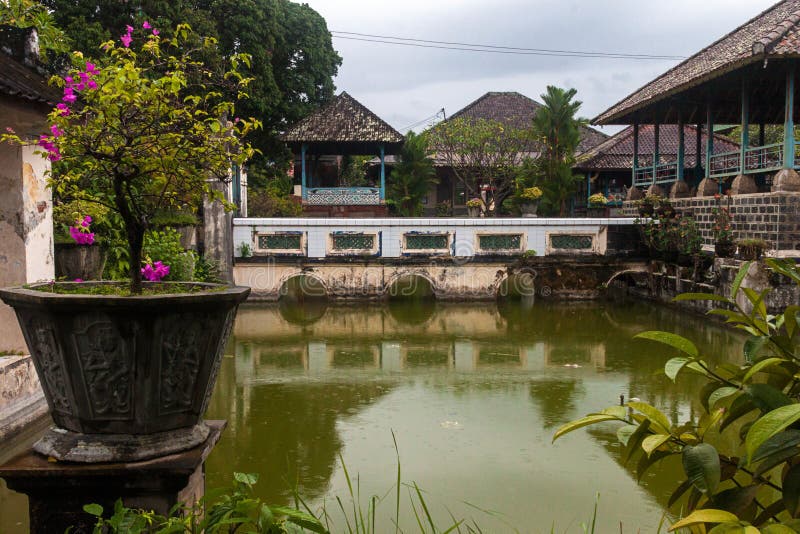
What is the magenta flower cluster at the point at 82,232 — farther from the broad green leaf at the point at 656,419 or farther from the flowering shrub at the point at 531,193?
the flowering shrub at the point at 531,193

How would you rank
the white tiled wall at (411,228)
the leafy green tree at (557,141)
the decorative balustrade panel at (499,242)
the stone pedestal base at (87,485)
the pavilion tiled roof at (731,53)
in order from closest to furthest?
the stone pedestal base at (87,485) < the pavilion tiled roof at (731,53) < the white tiled wall at (411,228) < the decorative balustrade panel at (499,242) < the leafy green tree at (557,141)

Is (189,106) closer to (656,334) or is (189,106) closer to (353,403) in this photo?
(656,334)

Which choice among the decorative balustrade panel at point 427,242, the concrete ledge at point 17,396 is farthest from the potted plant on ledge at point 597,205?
the concrete ledge at point 17,396

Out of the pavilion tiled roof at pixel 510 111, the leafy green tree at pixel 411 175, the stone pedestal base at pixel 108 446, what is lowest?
the stone pedestal base at pixel 108 446

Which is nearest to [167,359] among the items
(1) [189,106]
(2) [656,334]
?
(1) [189,106]

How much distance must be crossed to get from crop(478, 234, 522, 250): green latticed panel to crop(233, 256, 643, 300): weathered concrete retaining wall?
22cm

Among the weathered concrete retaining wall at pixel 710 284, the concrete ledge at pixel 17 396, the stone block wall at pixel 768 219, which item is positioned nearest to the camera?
the concrete ledge at pixel 17 396

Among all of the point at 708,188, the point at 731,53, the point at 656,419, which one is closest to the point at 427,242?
the point at 708,188

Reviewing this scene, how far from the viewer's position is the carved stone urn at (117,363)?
2.47m

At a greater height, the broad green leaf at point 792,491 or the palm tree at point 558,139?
the palm tree at point 558,139

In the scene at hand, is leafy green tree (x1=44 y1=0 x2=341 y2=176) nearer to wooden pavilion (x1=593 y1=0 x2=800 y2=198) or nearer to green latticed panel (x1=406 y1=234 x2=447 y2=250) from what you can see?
green latticed panel (x1=406 y1=234 x2=447 y2=250)

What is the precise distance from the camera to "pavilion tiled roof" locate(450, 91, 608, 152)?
2425 cm

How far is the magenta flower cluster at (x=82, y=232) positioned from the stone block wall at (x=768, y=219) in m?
8.49

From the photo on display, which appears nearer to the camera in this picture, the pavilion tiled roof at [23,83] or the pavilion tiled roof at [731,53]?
the pavilion tiled roof at [23,83]
